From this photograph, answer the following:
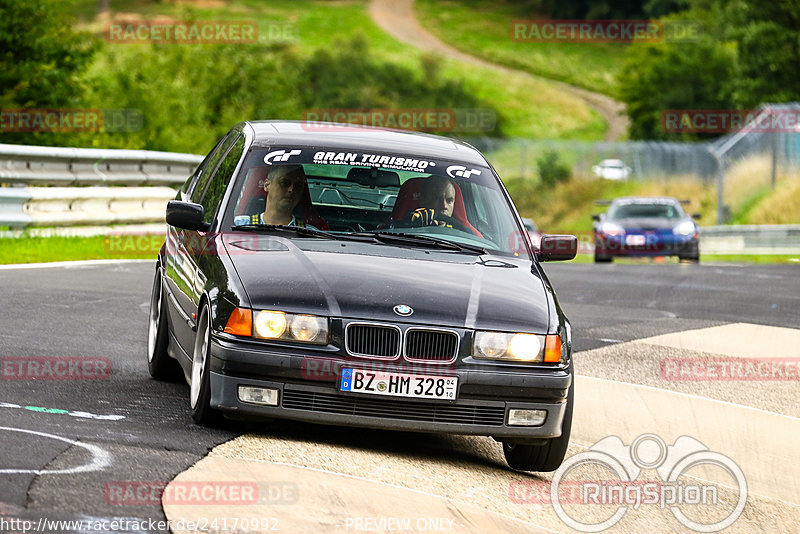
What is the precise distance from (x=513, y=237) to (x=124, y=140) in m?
22.6

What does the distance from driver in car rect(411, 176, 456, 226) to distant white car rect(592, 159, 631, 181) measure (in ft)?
132

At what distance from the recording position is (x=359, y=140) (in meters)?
8.14

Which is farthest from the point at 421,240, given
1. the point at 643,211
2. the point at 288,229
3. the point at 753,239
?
the point at 753,239

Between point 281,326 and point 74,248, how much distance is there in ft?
35.5

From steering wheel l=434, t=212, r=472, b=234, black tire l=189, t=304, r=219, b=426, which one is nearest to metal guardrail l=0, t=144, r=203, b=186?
steering wheel l=434, t=212, r=472, b=234

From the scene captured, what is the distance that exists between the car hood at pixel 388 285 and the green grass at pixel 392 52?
2808 inches

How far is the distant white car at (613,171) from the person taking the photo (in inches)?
1876

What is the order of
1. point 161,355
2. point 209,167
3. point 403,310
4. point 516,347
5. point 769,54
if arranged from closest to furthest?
point 403,310 → point 516,347 → point 161,355 → point 209,167 → point 769,54

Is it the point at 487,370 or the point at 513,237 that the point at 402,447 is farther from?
the point at 513,237

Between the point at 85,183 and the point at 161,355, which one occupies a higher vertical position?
the point at 85,183

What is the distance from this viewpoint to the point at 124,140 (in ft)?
95.9

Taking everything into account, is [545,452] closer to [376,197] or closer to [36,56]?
[376,197]

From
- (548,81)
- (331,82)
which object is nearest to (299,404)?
(331,82)

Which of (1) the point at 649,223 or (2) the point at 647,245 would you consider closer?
(2) the point at 647,245
